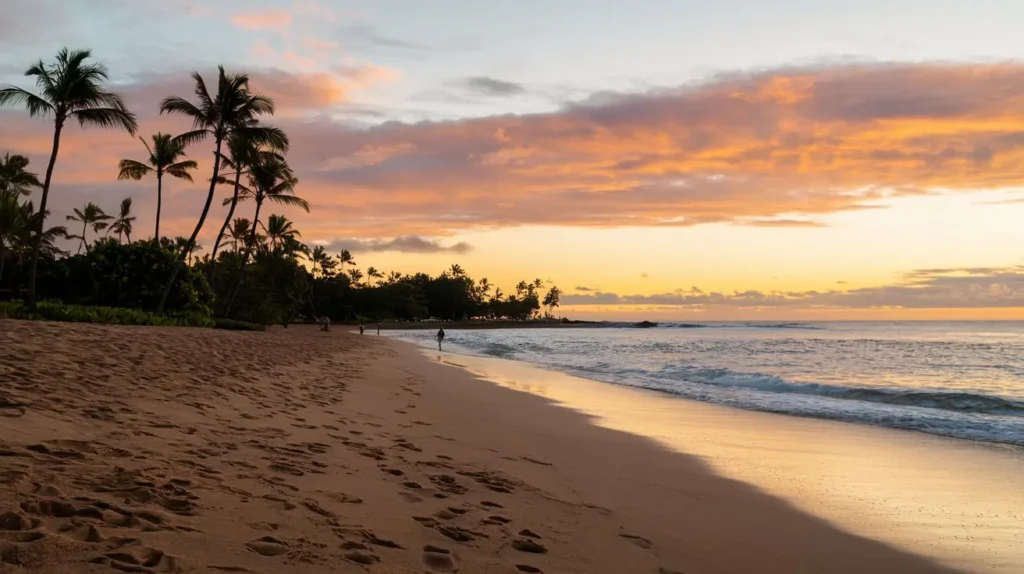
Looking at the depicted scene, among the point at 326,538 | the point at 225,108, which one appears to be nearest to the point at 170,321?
the point at 225,108

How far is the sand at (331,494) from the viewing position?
2973 mm

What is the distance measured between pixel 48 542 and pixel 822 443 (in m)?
8.55

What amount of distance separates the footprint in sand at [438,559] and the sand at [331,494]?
1 cm

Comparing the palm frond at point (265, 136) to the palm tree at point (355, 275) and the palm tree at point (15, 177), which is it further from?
the palm tree at point (355, 275)

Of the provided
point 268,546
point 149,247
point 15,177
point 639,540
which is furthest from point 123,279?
point 639,540

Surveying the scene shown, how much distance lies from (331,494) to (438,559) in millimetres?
1146

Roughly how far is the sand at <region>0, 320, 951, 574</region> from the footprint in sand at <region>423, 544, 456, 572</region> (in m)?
0.01

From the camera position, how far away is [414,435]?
7.16 meters

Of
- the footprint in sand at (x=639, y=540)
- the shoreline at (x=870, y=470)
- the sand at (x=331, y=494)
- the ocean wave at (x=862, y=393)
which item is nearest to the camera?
the sand at (x=331, y=494)

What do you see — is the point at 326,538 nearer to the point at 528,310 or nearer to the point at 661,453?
the point at 661,453

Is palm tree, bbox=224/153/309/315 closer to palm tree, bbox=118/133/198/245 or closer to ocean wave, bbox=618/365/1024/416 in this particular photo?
palm tree, bbox=118/133/198/245

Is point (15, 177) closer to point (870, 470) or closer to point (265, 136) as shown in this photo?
point (265, 136)

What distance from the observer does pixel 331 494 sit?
4.18 m

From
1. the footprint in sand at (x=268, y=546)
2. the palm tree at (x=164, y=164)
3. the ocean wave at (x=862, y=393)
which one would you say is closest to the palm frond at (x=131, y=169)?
the palm tree at (x=164, y=164)
